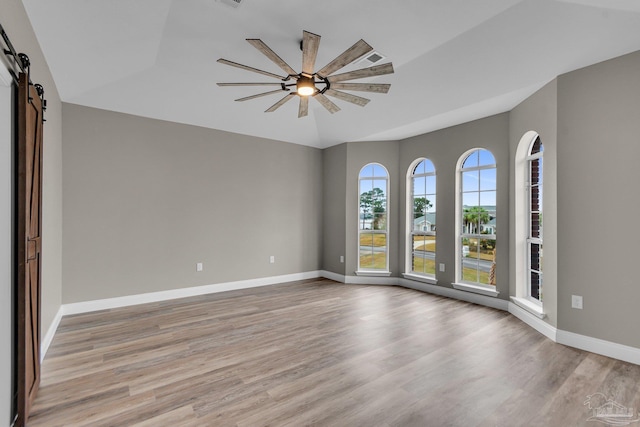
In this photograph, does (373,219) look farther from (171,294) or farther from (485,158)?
(171,294)

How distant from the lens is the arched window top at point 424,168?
5.31 m

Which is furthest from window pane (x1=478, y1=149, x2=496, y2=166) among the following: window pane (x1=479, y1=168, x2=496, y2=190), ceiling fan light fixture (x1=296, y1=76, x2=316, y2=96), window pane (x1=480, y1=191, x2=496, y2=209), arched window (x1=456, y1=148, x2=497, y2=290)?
ceiling fan light fixture (x1=296, y1=76, x2=316, y2=96)

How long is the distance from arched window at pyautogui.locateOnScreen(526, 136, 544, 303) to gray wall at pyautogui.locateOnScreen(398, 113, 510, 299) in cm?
28

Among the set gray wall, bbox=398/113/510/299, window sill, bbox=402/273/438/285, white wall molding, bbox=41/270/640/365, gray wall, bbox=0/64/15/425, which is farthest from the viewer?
window sill, bbox=402/273/438/285

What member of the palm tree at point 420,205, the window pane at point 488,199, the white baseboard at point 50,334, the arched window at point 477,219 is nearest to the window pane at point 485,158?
the arched window at point 477,219

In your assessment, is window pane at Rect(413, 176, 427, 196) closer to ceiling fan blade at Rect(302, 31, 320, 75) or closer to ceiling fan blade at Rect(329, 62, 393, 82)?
ceiling fan blade at Rect(329, 62, 393, 82)

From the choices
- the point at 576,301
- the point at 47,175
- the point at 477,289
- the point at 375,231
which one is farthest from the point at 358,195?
the point at 47,175

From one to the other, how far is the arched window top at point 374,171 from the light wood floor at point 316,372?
2757 millimetres

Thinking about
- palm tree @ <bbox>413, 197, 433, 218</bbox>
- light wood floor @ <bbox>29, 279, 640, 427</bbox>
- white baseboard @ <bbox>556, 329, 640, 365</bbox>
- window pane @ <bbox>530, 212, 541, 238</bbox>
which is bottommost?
light wood floor @ <bbox>29, 279, 640, 427</bbox>

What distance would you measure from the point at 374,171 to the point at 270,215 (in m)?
2.20

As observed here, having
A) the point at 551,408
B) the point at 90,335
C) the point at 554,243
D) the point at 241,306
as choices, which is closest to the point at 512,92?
the point at 554,243

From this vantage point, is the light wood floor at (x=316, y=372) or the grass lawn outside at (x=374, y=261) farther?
the grass lawn outside at (x=374, y=261)

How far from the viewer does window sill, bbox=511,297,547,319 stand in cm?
341

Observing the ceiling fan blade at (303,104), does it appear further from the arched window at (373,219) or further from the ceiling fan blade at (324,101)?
the arched window at (373,219)
